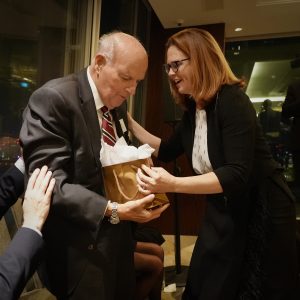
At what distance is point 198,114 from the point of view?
5.05ft

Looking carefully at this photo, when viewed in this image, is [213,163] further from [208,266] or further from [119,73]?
[119,73]

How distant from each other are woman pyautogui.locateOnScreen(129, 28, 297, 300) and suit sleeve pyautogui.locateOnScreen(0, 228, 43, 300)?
31.2 inches

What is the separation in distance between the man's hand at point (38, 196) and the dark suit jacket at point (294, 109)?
130 inches

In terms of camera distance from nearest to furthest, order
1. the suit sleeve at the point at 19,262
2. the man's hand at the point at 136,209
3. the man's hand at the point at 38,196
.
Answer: the suit sleeve at the point at 19,262
the man's hand at the point at 38,196
the man's hand at the point at 136,209

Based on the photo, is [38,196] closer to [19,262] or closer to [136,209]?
[19,262]

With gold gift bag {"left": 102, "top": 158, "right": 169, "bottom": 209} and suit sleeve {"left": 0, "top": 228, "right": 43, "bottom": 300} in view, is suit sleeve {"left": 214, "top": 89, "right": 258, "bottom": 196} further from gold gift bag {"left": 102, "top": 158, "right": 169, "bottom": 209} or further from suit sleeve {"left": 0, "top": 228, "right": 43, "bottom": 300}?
suit sleeve {"left": 0, "top": 228, "right": 43, "bottom": 300}

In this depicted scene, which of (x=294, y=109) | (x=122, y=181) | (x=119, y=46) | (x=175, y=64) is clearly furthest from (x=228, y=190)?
(x=294, y=109)

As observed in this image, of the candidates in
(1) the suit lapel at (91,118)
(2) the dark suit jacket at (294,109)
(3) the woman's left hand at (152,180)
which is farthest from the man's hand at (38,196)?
(2) the dark suit jacket at (294,109)

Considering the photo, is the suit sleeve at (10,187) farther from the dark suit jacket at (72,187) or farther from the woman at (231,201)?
the woman at (231,201)

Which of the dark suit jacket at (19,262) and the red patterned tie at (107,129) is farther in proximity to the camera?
the red patterned tie at (107,129)

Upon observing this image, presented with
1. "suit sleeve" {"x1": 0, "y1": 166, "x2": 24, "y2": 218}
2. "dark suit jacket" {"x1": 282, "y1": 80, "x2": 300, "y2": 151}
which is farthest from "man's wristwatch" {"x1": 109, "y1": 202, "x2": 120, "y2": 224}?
"dark suit jacket" {"x1": 282, "y1": 80, "x2": 300, "y2": 151}

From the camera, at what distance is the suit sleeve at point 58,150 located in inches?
38.6

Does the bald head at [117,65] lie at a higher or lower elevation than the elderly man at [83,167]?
higher

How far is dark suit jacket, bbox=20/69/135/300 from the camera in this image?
0.99 m
